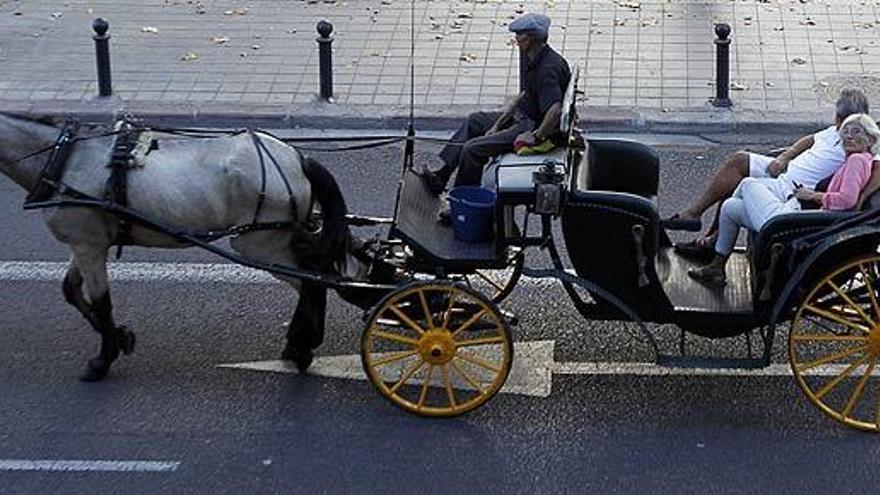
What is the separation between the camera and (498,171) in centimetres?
787

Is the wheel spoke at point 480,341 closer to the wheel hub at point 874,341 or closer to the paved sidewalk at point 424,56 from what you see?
the wheel hub at point 874,341

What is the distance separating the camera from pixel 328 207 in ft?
26.8

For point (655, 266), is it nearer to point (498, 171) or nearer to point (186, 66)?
point (498, 171)

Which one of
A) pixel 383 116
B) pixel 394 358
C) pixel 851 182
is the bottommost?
pixel 383 116

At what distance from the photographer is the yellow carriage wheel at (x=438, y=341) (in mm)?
7680

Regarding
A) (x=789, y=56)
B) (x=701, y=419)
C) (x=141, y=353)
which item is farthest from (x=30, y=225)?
(x=789, y=56)

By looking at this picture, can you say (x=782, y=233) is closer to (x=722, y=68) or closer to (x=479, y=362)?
(x=479, y=362)

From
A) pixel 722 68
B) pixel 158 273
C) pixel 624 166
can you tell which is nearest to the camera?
pixel 624 166

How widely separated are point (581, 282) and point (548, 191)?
0.58m

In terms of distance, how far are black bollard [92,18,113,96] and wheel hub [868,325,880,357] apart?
25.2ft

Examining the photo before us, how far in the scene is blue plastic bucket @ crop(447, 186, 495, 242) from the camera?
26.0 ft

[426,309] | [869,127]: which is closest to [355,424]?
[426,309]

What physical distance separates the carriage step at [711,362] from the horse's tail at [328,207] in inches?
69.6

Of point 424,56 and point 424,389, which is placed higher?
point 424,389
